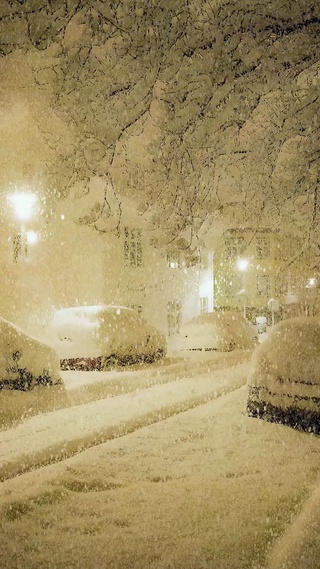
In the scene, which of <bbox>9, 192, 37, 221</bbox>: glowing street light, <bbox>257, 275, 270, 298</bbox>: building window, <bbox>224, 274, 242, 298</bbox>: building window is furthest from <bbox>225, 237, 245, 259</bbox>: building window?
<bbox>9, 192, 37, 221</bbox>: glowing street light

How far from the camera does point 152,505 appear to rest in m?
3.82

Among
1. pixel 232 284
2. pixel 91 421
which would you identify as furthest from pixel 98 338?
pixel 232 284

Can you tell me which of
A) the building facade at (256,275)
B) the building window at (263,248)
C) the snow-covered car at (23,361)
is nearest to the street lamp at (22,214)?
the snow-covered car at (23,361)

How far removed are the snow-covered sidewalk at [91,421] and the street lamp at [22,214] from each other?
521cm

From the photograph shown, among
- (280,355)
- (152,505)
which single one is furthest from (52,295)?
(152,505)

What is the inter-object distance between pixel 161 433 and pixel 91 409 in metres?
1.92

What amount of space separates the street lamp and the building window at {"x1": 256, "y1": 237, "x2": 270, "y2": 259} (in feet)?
88.1

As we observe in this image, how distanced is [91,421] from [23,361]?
269 centimetres

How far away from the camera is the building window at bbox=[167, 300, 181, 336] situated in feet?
71.2

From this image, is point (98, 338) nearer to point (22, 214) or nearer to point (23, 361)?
point (22, 214)

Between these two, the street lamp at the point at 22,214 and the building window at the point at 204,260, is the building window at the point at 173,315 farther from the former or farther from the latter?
the street lamp at the point at 22,214

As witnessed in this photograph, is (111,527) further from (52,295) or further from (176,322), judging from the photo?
(176,322)

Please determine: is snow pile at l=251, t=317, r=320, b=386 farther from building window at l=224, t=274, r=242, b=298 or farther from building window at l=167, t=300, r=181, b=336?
building window at l=224, t=274, r=242, b=298

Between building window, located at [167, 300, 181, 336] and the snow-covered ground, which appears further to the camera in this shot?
building window, located at [167, 300, 181, 336]
